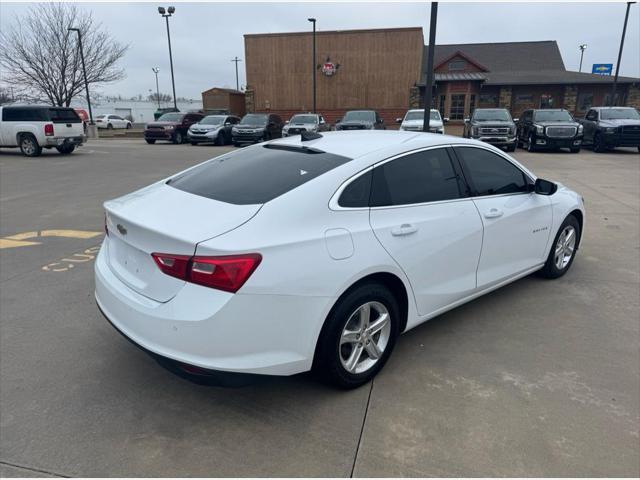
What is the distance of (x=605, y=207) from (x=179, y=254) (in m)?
8.59

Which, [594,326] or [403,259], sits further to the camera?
[594,326]

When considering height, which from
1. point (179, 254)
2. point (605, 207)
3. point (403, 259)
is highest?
point (179, 254)

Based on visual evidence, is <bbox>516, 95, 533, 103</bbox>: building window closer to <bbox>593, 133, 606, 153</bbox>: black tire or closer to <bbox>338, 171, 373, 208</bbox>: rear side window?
<bbox>593, 133, 606, 153</bbox>: black tire

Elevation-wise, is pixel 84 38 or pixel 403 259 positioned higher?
pixel 84 38

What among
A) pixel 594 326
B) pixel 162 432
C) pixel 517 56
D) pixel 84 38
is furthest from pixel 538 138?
pixel 84 38

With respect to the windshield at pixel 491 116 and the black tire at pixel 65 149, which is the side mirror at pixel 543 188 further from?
the black tire at pixel 65 149

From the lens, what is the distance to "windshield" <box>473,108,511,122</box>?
1897 cm

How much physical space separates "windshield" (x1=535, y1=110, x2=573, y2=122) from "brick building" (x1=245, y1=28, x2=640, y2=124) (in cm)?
1361

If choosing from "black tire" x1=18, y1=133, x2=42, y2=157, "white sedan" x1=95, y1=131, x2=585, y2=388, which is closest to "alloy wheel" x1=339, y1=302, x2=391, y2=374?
"white sedan" x1=95, y1=131, x2=585, y2=388

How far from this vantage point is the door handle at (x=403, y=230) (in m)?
2.97

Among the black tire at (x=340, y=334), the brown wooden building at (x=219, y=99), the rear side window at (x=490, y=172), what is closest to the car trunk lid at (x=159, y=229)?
the black tire at (x=340, y=334)

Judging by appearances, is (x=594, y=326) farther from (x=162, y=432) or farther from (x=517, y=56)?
(x=517, y=56)

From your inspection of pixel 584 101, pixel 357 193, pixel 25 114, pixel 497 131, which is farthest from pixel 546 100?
pixel 357 193

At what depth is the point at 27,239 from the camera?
20.8ft
